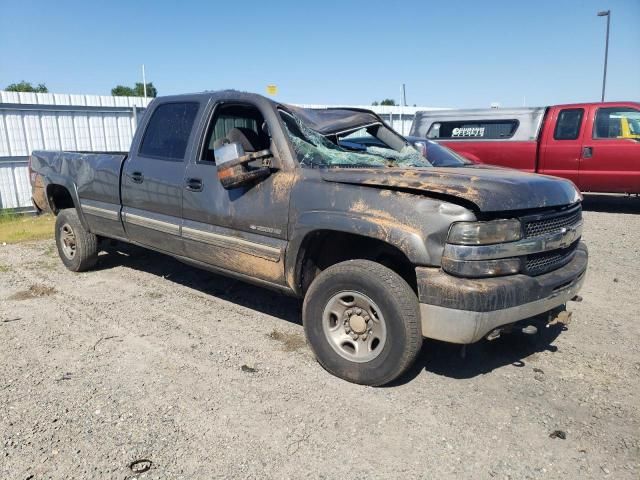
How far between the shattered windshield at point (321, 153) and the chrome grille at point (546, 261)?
1.30 metres

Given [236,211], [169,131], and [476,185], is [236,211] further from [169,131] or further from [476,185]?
[476,185]

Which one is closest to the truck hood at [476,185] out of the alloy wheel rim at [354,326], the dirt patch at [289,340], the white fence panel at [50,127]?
the alloy wheel rim at [354,326]

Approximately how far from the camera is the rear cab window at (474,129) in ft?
34.6

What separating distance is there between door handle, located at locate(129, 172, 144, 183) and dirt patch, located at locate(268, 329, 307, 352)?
1873 mm

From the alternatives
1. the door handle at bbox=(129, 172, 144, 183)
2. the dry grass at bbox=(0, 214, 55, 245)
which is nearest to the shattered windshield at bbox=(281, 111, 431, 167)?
the door handle at bbox=(129, 172, 144, 183)

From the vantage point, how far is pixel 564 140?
9867mm

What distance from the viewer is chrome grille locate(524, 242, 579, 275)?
2990 millimetres

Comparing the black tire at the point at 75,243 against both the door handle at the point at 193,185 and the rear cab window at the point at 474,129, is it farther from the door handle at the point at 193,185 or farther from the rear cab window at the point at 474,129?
the rear cab window at the point at 474,129

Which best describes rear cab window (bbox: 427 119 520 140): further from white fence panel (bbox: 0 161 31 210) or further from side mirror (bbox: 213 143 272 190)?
white fence panel (bbox: 0 161 31 210)

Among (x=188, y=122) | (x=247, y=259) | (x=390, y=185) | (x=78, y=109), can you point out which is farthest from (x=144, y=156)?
(x=78, y=109)

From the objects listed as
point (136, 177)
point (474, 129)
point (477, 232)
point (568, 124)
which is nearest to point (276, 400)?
point (477, 232)

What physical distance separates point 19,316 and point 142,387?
2031 mm

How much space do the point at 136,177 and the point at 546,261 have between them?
3525mm

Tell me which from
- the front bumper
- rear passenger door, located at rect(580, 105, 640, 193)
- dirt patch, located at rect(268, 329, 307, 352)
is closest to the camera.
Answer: the front bumper
